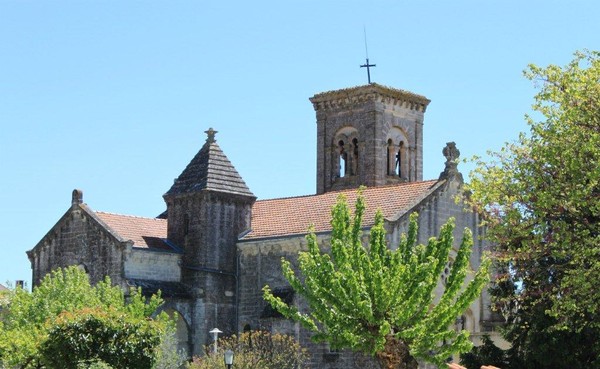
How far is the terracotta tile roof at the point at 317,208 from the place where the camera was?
54156 millimetres

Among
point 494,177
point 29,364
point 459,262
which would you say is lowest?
point 29,364

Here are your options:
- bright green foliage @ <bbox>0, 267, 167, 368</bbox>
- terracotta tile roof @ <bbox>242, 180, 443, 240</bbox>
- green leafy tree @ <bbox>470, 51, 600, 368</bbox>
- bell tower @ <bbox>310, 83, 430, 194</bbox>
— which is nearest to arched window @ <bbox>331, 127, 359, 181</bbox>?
bell tower @ <bbox>310, 83, 430, 194</bbox>

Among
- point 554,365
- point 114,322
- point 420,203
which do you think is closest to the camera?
point 114,322

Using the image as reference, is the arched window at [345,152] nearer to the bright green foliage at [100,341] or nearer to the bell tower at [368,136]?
the bell tower at [368,136]

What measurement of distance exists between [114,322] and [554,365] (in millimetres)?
14618

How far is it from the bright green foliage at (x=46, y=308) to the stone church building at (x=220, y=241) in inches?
150

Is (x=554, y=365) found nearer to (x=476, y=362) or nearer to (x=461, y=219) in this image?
(x=476, y=362)

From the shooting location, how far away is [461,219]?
56.0 m

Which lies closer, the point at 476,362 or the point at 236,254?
the point at 476,362

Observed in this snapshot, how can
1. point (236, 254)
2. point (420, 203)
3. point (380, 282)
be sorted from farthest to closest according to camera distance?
1. point (236, 254)
2. point (420, 203)
3. point (380, 282)

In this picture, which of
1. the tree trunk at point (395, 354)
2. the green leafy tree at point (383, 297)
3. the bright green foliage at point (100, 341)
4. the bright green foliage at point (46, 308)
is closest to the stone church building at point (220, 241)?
the bright green foliage at point (46, 308)

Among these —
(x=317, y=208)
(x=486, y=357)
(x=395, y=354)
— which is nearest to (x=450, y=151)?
(x=317, y=208)

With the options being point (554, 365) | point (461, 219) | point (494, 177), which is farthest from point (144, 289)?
point (494, 177)

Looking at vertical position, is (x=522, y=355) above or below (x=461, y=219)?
below
